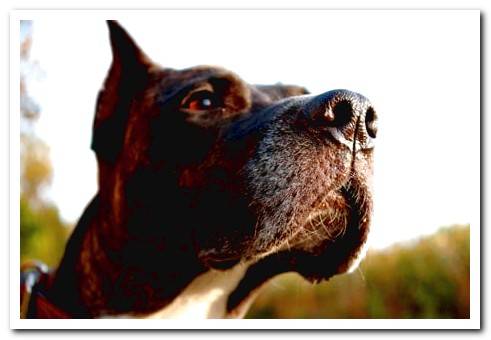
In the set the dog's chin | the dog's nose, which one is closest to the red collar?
the dog's chin

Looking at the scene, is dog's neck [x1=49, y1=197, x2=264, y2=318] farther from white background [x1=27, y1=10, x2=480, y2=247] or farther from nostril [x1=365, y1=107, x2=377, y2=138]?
nostril [x1=365, y1=107, x2=377, y2=138]

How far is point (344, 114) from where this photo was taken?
186 centimetres

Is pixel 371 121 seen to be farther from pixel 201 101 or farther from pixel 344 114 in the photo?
pixel 201 101

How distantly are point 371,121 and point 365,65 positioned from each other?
3.16ft

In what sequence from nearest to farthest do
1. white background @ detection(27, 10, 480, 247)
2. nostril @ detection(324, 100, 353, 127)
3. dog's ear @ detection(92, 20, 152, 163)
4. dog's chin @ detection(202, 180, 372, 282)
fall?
1. nostril @ detection(324, 100, 353, 127)
2. dog's chin @ detection(202, 180, 372, 282)
3. dog's ear @ detection(92, 20, 152, 163)
4. white background @ detection(27, 10, 480, 247)

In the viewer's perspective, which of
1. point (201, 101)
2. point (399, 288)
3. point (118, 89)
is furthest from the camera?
point (399, 288)

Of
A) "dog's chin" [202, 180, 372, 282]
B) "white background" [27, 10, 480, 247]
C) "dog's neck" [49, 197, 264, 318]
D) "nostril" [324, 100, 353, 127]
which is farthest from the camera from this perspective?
"white background" [27, 10, 480, 247]

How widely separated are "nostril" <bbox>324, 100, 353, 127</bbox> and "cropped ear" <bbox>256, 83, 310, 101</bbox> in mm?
640

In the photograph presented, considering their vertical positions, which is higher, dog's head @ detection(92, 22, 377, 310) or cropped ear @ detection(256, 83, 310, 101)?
cropped ear @ detection(256, 83, 310, 101)

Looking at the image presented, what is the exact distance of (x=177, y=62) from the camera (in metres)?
2.64

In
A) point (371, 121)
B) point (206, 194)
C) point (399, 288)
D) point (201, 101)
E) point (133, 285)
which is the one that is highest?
point (201, 101)

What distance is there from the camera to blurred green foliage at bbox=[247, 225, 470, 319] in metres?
2.73

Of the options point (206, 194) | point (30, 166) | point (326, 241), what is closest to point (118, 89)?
point (30, 166)

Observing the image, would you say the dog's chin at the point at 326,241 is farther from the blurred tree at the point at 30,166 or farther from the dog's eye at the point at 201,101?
the blurred tree at the point at 30,166
